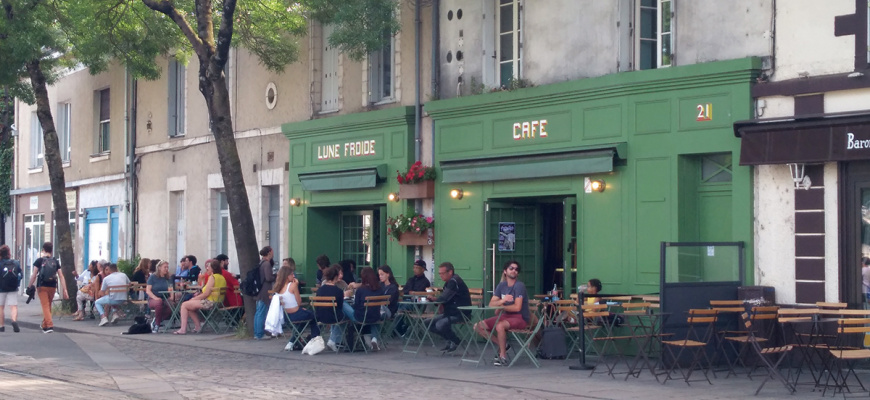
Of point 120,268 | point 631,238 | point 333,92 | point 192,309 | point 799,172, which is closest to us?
point 799,172

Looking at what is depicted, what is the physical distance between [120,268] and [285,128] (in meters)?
6.89

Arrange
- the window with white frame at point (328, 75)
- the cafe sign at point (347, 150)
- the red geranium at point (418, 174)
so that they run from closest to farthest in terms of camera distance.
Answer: the red geranium at point (418, 174) → the cafe sign at point (347, 150) → the window with white frame at point (328, 75)

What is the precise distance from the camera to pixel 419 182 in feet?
60.8

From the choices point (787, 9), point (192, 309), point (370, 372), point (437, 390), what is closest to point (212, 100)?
point (192, 309)

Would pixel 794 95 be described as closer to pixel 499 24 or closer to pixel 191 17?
pixel 499 24

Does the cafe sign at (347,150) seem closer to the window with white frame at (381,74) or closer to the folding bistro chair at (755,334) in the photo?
the window with white frame at (381,74)

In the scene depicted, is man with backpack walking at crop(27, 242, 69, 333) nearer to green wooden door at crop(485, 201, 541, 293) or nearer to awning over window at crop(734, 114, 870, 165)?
green wooden door at crop(485, 201, 541, 293)

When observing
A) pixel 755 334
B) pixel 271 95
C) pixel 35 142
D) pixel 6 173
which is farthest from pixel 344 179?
pixel 6 173

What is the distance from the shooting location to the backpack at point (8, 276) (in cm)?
1878

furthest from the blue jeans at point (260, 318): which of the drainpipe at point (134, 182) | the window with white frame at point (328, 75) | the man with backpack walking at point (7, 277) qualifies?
the drainpipe at point (134, 182)

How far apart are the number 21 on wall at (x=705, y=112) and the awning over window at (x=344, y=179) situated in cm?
685

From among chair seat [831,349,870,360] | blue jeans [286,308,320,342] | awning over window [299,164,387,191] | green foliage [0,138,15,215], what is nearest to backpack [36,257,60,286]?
awning over window [299,164,387,191]

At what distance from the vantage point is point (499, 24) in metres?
17.8

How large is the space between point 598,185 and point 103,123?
18272mm
